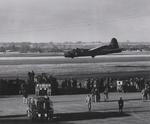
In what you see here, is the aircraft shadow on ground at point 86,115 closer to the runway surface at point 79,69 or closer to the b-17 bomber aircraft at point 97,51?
the b-17 bomber aircraft at point 97,51

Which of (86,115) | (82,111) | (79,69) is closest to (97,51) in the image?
(82,111)

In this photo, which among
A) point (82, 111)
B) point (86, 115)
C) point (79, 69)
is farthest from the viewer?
point (79, 69)

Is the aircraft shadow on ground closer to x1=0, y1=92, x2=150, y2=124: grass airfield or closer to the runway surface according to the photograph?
x1=0, y1=92, x2=150, y2=124: grass airfield

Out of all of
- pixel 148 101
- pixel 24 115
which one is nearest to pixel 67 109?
pixel 24 115

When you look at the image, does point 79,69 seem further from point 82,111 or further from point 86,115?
point 86,115

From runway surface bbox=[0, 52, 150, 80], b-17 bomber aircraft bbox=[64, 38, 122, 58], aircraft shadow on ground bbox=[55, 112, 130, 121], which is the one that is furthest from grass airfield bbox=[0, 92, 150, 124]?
runway surface bbox=[0, 52, 150, 80]

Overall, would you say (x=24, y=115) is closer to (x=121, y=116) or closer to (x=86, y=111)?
(x=86, y=111)

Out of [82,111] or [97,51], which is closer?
[82,111]

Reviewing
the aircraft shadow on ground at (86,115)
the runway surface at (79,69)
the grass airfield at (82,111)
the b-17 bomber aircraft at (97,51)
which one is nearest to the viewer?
the grass airfield at (82,111)

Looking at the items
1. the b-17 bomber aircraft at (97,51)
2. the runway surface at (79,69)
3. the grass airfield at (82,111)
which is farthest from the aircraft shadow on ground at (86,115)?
the runway surface at (79,69)
